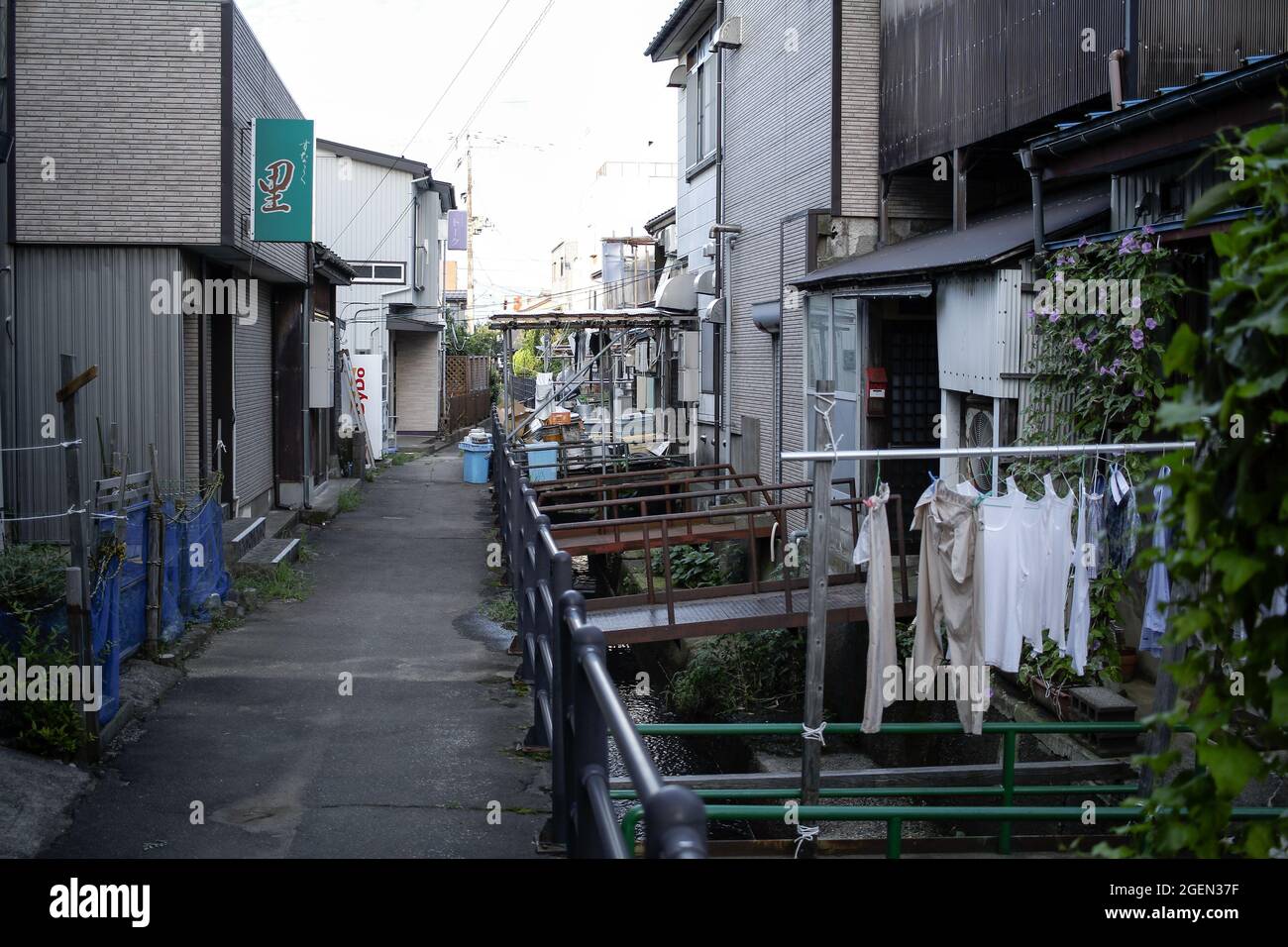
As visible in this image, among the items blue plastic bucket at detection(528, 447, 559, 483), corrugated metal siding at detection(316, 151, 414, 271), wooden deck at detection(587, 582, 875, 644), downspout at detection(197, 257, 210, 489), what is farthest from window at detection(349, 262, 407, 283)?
wooden deck at detection(587, 582, 875, 644)

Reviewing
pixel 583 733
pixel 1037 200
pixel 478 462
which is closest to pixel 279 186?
pixel 1037 200

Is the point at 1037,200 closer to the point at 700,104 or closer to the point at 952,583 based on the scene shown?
the point at 952,583

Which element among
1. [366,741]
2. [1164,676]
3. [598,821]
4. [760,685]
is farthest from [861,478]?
[598,821]

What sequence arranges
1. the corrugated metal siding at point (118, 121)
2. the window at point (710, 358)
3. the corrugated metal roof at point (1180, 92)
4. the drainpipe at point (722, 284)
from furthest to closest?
the window at point (710, 358) < the drainpipe at point (722, 284) < the corrugated metal siding at point (118, 121) < the corrugated metal roof at point (1180, 92)

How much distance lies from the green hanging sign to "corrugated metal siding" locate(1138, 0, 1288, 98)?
29.5ft

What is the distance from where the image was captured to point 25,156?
12586mm

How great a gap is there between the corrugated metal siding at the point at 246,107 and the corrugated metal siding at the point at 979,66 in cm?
741

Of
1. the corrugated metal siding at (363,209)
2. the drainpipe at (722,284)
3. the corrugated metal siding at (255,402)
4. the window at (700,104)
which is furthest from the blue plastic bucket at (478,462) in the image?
the corrugated metal siding at (363,209)

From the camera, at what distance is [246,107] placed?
14094mm

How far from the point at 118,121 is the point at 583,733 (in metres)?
11.3

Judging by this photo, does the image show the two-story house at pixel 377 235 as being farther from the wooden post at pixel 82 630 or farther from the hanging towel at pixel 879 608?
the hanging towel at pixel 879 608

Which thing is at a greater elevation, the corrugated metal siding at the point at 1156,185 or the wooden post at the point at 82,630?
the corrugated metal siding at the point at 1156,185

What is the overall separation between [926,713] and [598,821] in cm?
772

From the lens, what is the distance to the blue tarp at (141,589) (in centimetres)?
771
